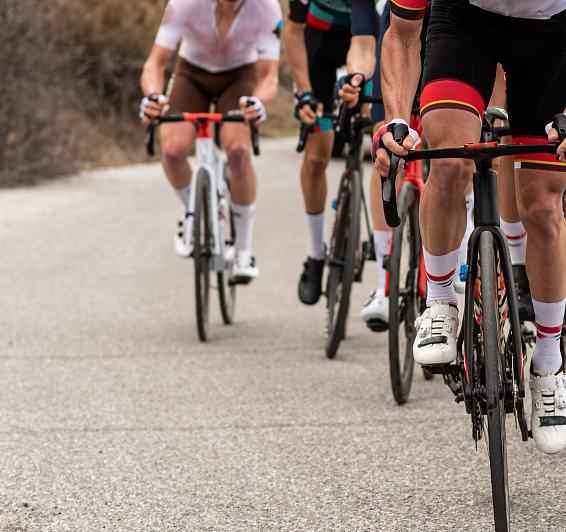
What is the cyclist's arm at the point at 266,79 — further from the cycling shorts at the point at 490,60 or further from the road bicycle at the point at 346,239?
the cycling shorts at the point at 490,60

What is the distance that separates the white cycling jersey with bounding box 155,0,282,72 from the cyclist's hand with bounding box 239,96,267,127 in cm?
69

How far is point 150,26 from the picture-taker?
28.6 metres

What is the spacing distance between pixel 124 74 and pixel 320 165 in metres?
22.5

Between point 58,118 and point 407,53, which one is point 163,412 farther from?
point 58,118

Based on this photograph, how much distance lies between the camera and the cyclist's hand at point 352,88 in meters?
6.25

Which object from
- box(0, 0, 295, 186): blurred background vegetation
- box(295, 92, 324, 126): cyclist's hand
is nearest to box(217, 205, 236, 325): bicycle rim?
box(295, 92, 324, 126): cyclist's hand

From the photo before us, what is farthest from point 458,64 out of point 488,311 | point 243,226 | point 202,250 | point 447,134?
point 243,226

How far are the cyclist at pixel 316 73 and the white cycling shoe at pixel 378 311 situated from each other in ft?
4.60

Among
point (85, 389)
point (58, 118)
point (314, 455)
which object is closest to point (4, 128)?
point (58, 118)

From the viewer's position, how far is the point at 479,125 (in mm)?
4047

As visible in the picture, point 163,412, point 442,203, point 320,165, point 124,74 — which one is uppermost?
point 442,203

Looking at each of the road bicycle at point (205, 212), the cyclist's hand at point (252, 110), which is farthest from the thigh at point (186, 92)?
the cyclist's hand at point (252, 110)

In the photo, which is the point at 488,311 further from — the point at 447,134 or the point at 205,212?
the point at 205,212

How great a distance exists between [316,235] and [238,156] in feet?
2.72
